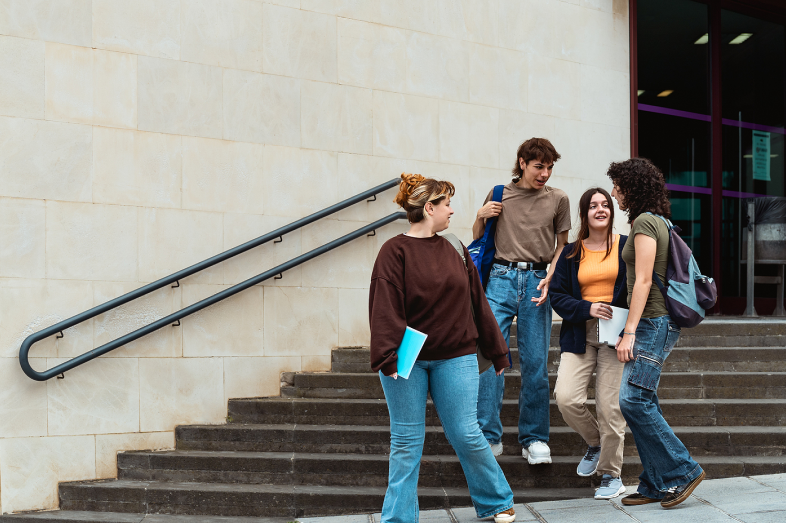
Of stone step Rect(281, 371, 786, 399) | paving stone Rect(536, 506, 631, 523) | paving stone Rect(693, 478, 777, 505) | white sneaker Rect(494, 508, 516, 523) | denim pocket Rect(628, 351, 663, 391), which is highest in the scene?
denim pocket Rect(628, 351, 663, 391)

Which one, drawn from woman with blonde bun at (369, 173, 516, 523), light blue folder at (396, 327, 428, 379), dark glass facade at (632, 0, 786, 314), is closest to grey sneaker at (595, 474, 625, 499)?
woman with blonde bun at (369, 173, 516, 523)

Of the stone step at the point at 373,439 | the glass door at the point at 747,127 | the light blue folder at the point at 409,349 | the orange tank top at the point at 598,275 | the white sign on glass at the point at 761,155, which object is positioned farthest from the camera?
the white sign on glass at the point at 761,155

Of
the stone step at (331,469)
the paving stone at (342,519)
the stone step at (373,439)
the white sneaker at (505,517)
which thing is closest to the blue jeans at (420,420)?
the white sneaker at (505,517)

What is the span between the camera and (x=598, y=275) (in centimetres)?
432

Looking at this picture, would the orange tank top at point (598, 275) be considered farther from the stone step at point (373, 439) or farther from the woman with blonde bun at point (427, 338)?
the stone step at point (373, 439)

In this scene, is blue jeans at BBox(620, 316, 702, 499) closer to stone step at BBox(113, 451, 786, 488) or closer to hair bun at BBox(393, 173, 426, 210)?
stone step at BBox(113, 451, 786, 488)

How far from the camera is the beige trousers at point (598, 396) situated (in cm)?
420

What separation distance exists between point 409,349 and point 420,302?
0.25m

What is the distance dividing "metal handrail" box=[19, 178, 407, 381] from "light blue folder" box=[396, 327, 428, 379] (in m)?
2.49

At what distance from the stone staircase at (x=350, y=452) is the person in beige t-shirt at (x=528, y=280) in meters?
0.32

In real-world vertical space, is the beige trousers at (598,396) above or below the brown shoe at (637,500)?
above

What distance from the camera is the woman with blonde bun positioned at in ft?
11.6

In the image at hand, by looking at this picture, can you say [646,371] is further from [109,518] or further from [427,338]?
[109,518]

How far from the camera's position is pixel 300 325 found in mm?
6078
